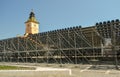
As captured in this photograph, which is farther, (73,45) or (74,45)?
(73,45)

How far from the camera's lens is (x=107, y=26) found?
15.5m

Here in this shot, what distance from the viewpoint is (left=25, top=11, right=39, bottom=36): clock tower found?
4040cm

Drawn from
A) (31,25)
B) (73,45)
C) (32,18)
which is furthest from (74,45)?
(32,18)

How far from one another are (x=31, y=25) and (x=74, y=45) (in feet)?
79.1

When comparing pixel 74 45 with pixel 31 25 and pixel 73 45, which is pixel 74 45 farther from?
pixel 31 25

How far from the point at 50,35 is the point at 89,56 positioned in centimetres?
522

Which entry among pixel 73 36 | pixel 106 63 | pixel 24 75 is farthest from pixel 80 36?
pixel 24 75

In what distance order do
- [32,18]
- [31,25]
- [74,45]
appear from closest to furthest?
1. [74,45]
2. [31,25]
3. [32,18]

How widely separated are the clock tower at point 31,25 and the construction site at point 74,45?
602 inches

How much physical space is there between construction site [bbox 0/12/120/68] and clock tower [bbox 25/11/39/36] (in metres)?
15.3

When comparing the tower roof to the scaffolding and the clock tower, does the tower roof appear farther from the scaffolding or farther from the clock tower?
the scaffolding

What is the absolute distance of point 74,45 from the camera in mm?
17641

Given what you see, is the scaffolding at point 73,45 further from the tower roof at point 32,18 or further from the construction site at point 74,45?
the tower roof at point 32,18

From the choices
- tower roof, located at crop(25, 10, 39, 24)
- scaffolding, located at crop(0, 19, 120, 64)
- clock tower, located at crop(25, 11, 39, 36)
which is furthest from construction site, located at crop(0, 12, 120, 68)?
tower roof, located at crop(25, 10, 39, 24)
